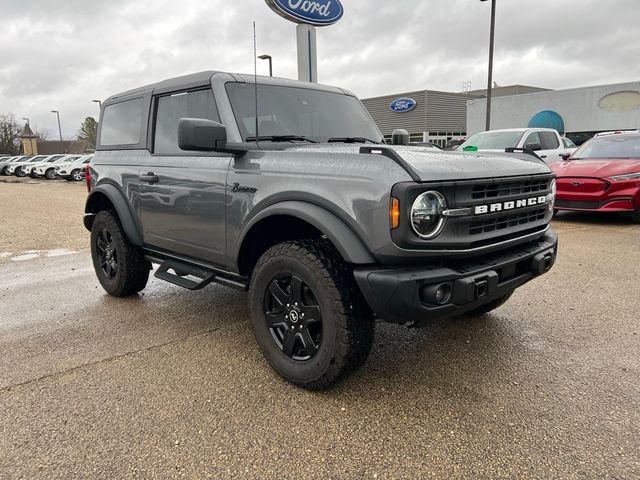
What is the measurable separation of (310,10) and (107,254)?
1011cm

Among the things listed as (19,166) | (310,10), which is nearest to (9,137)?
(19,166)

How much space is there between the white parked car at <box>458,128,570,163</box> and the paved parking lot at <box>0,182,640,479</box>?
6.61m

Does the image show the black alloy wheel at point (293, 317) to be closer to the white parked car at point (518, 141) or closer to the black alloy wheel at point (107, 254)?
the black alloy wheel at point (107, 254)

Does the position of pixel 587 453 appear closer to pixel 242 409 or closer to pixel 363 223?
pixel 363 223

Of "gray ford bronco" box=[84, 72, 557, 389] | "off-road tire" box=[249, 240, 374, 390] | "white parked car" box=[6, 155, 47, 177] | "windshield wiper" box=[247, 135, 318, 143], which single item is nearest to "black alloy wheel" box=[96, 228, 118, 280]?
"gray ford bronco" box=[84, 72, 557, 389]

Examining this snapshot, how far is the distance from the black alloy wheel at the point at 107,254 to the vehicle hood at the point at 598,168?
23.9 feet

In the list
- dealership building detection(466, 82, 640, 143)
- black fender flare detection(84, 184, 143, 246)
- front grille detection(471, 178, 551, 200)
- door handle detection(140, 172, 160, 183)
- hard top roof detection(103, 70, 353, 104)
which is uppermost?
dealership building detection(466, 82, 640, 143)

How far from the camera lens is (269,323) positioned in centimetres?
290

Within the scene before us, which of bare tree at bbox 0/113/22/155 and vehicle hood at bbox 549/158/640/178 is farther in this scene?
bare tree at bbox 0/113/22/155

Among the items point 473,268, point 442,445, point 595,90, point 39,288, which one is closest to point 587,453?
point 442,445

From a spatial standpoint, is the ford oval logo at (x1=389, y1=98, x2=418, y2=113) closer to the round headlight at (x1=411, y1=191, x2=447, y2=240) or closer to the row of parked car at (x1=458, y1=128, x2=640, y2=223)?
the row of parked car at (x1=458, y1=128, x2=640, y2=223)

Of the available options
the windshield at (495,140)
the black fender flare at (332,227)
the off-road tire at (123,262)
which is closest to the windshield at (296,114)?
the black fender flare at (332,227)

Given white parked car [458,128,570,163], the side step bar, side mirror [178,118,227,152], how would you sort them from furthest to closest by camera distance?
white parked car [458,128,570,163]
the side step bar
side mirror [178,118,227,152]

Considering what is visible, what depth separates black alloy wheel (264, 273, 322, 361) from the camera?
269 cm
